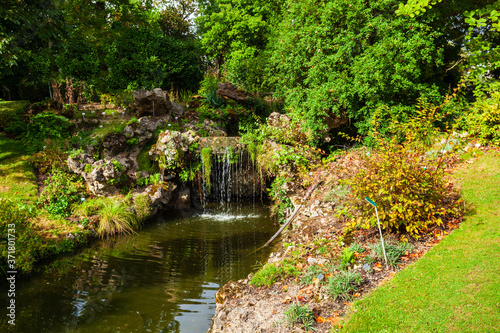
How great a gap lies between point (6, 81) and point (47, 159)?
7.71m

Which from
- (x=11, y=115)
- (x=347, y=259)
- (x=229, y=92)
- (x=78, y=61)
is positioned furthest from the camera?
(x=229, y=92)

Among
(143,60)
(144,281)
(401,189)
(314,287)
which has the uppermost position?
(143,60)

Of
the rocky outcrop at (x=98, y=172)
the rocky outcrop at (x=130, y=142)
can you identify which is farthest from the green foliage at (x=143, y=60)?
the rocky outcrop at (x=98, y=172)

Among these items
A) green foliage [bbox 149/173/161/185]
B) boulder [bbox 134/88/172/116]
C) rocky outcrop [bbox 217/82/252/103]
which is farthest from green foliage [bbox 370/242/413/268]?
rocky outcrop [bbox 217/82/252/103]

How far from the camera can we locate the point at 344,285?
14.3 ft

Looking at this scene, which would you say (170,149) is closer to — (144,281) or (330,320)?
(144,281)

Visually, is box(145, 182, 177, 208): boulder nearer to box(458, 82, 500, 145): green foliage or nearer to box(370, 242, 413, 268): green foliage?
box(370, 242, 413, 268): green foliage

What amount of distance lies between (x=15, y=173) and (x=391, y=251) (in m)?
10.9

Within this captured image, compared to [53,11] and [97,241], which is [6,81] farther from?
[97,241]

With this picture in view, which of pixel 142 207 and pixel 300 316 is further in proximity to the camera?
pixel 142 207

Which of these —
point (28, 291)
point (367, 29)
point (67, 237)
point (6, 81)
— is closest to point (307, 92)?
point (367, 29)

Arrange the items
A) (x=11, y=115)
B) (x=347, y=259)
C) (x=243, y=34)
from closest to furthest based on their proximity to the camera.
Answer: (x=347, y=259) → (x=11, y=115) → (x=243, y=34)

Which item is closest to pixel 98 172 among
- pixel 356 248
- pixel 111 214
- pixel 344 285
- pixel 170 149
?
pixel 111 214

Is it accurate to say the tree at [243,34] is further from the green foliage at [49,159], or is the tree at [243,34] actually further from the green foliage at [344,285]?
the green foliage at [344,285]
